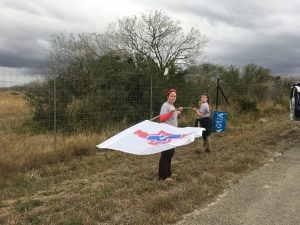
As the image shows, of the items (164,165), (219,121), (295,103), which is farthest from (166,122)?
(219,121)

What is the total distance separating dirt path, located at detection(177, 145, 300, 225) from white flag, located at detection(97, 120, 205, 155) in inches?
44.7

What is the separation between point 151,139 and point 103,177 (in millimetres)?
1593

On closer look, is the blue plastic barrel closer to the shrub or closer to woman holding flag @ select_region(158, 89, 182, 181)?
the shrub

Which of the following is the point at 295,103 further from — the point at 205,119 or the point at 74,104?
the point at 74,104

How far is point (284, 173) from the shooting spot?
8516 millimetres

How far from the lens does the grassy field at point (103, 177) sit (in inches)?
228

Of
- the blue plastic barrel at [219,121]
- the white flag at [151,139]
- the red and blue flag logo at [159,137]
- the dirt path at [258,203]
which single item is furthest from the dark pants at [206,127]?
the blue plastic barrel at [219,121]

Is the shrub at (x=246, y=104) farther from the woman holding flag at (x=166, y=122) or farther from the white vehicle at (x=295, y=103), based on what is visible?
the woman holding flag at (x=166, y=122)

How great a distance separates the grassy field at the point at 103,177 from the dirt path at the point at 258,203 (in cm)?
22

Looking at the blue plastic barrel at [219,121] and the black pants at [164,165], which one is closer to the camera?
the black pants at [164,165]

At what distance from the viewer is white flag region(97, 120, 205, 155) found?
6.87m

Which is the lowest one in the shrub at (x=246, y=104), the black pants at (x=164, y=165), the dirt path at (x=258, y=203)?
the dirt path at (x=258, y=203)

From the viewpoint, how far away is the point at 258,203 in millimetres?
→ 6320

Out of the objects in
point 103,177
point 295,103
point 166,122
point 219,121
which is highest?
point 295,103
